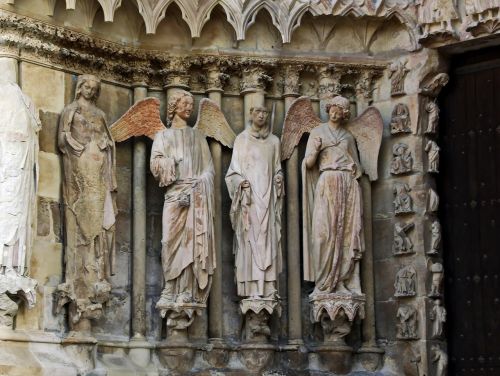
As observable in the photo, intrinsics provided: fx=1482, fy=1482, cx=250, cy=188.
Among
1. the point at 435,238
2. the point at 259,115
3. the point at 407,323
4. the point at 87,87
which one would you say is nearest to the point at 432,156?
the point at 435,238

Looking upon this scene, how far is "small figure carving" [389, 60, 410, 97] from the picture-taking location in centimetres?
1430

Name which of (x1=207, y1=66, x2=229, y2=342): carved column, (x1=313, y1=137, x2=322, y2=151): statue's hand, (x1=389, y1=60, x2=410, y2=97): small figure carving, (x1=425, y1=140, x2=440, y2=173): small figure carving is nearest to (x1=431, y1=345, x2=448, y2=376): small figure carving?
(x1=425, y1=140, x2=440, y2=173): small figure carving

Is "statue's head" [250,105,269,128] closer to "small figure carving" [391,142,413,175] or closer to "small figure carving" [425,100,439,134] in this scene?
"small figure carving" [391,142,413,175]

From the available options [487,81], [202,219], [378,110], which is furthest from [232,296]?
[487,81]

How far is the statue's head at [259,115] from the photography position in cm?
1382

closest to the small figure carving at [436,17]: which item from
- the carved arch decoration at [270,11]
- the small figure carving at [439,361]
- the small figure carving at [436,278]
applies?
the carved arch decoration at [270,11]

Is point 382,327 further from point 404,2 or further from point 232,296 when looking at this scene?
point 404,2

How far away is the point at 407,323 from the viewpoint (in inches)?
544

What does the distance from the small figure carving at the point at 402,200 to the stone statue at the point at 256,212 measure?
1128mm

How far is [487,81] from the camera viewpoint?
1409 cm

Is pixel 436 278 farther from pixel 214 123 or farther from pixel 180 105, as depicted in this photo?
pixel 180 105

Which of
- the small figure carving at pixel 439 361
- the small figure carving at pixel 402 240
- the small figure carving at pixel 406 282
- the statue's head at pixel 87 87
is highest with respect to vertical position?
the statue's head at pixel 87 87

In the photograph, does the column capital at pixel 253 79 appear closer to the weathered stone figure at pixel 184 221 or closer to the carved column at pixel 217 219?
the carved column at pixel 217 219

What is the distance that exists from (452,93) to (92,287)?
4.01 m
